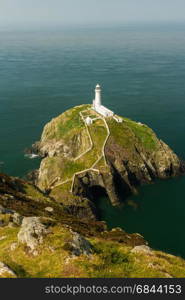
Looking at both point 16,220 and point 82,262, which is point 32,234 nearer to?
point 82,262

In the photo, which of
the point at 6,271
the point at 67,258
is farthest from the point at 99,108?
the point at 6,271

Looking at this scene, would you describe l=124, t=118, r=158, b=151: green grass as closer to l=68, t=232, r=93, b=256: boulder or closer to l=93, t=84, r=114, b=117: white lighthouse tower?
l=93, t=84, r=114, b=117: white lighthouse tower

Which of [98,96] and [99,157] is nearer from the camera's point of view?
[99,157]

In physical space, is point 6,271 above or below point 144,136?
below

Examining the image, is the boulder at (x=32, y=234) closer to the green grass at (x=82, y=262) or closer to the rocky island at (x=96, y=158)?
the green grass at (x=82, y=262)

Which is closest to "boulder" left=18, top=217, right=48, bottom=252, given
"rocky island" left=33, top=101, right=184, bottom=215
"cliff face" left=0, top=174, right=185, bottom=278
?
"cliff face" left=0, top=174, right=185, bottom=278

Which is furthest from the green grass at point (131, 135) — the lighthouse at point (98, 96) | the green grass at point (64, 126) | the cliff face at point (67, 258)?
the cliff face at point (67, 258)

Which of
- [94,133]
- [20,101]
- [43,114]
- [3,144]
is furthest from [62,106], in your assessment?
[94,133]
